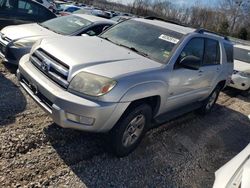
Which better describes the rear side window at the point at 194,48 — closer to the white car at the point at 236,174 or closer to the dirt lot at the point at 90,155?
the dirt lot at the point at 90,155

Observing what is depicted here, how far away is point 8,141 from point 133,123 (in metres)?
1.63

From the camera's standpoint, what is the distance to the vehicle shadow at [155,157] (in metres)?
3.49

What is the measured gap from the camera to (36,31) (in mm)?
6379

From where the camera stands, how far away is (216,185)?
2566 millimetres

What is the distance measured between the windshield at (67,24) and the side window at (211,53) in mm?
2988

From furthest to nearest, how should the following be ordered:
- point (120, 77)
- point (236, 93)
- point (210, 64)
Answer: point (236, 93) < point (210, 64) < point (120, 77)

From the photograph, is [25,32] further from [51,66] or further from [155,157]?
[155,157]

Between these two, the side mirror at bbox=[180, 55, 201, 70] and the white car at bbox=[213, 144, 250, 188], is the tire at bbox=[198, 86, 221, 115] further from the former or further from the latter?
the white car at bbox=[213, 144, 250, 188]

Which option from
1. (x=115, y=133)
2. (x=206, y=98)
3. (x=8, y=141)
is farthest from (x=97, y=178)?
(x=206, y=98)

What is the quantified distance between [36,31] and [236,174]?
5343 millimetres

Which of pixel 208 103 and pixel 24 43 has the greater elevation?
pixel 24 43

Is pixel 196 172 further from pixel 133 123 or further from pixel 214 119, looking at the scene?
pixel 214 119

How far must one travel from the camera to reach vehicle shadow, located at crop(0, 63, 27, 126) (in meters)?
4.20

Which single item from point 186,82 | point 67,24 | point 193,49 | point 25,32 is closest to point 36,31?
point 25,32
